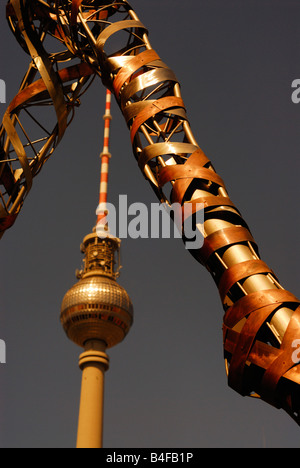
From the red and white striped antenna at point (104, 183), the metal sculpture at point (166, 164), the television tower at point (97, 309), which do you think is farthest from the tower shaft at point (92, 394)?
the metal sculpture at point (166, 164)

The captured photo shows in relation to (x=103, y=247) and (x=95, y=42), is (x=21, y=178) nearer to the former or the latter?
(x=95, y=42)

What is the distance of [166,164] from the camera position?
3777 millimetres

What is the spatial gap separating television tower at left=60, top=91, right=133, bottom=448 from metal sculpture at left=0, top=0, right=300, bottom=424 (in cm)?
7358

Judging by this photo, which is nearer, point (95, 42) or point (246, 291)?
point (246, 291)

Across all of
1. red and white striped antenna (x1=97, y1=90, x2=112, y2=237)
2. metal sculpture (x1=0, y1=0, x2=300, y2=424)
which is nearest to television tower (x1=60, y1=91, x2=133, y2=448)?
red and white striped antenna (x1=97, y1=90, x2=112, y2=237)

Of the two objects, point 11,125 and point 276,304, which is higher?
point 11,125

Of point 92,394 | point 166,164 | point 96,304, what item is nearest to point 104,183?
point 96,304

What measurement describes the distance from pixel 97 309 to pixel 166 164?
77490 mm

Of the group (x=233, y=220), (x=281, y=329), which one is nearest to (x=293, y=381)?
(x=281, y=329)

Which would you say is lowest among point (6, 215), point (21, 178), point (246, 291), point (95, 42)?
point (246, 291)

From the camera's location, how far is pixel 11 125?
470 cm

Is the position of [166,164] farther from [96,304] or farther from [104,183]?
[104,183]

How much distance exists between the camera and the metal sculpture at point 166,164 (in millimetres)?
3043

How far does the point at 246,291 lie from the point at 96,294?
77201mm
